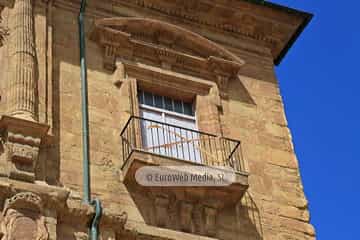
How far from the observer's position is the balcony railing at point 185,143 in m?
19.0

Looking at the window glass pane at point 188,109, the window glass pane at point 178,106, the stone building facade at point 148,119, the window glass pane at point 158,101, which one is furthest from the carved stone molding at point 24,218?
the window glass pane at point 188,109

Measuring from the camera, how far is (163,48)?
20641 mm

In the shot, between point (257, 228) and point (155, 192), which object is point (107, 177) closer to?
point (155, 192)

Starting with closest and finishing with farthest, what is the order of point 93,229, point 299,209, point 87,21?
point 93,229, point 299,209, point 87,21

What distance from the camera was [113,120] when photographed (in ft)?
61.9

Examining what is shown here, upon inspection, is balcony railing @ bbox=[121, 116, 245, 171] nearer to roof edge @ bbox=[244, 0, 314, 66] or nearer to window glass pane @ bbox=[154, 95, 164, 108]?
window glass pane @ bbox=[154, 95, 164, 108]

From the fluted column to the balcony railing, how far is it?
1.89 meters

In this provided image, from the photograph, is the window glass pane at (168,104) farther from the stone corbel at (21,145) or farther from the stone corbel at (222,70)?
the stone corbel at (21,145)

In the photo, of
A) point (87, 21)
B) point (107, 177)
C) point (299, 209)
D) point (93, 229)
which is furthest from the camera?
point (87, 21)

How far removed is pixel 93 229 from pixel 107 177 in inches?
60.1

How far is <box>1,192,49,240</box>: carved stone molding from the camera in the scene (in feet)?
51.4

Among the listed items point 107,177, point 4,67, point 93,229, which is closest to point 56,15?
point 4,67

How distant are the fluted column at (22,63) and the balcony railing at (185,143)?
1886 millimetres

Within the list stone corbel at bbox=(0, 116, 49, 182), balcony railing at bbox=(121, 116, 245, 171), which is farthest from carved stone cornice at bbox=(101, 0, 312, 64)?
stone corbel at bbox=(0, 116, 49, 182)
